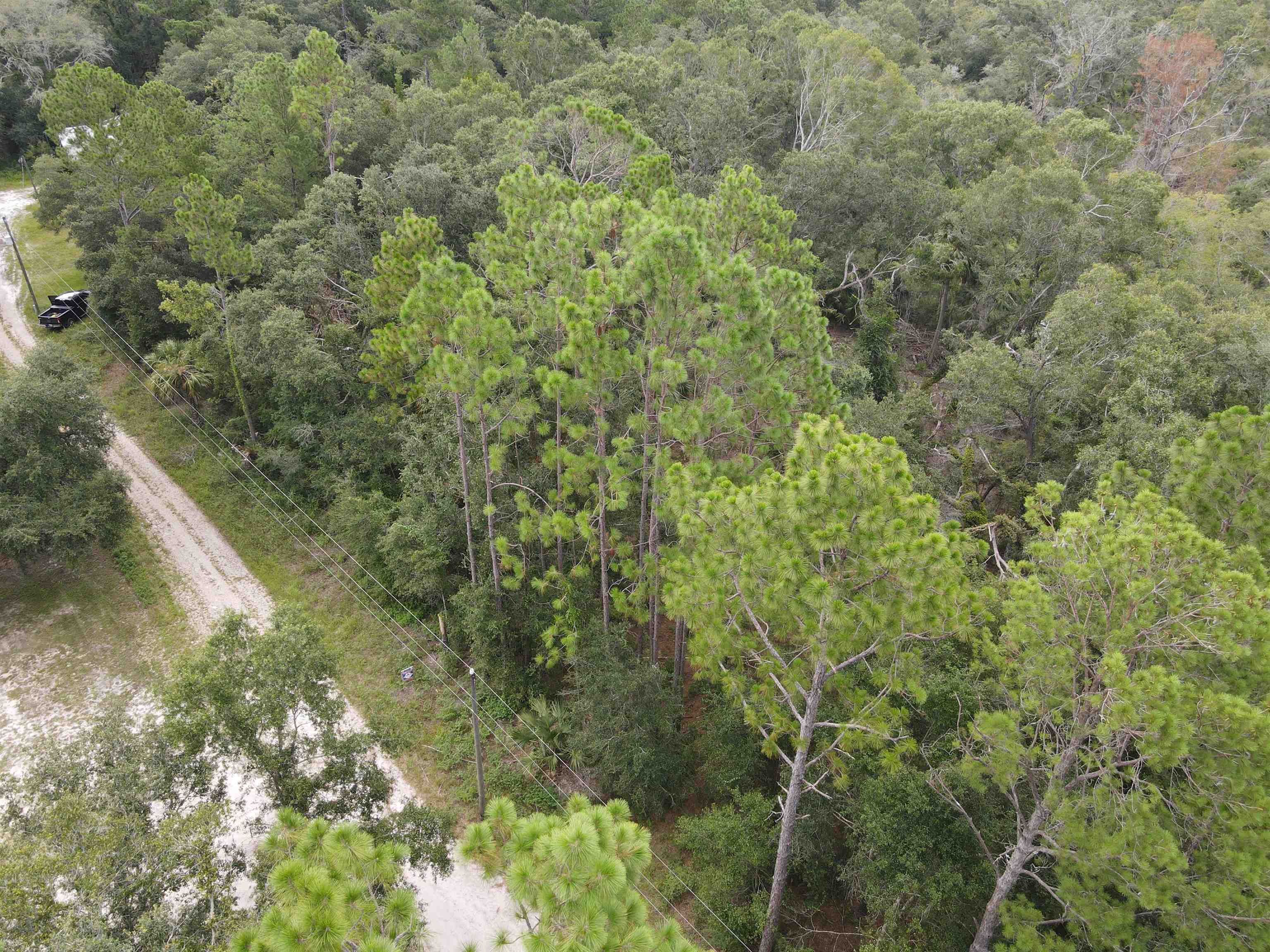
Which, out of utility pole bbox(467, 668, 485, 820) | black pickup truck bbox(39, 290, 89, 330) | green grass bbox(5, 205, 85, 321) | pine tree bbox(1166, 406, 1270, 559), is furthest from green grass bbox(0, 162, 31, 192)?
pine tree bbox(1166, 406, 1270, 559)

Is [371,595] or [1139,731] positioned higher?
[1139,731]

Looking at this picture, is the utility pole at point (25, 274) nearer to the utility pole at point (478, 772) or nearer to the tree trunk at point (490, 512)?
the tree trunk at point (490, 512)

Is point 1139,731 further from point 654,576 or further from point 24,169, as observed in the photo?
point 24,169

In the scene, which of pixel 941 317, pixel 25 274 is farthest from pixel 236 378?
pixel 941 317

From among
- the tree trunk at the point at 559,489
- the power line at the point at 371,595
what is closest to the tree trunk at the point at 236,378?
the power line at the point at 371,595

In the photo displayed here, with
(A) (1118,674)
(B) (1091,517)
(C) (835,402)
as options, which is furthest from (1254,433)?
(C) (835,402)

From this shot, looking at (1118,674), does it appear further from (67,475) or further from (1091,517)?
(67,475)
